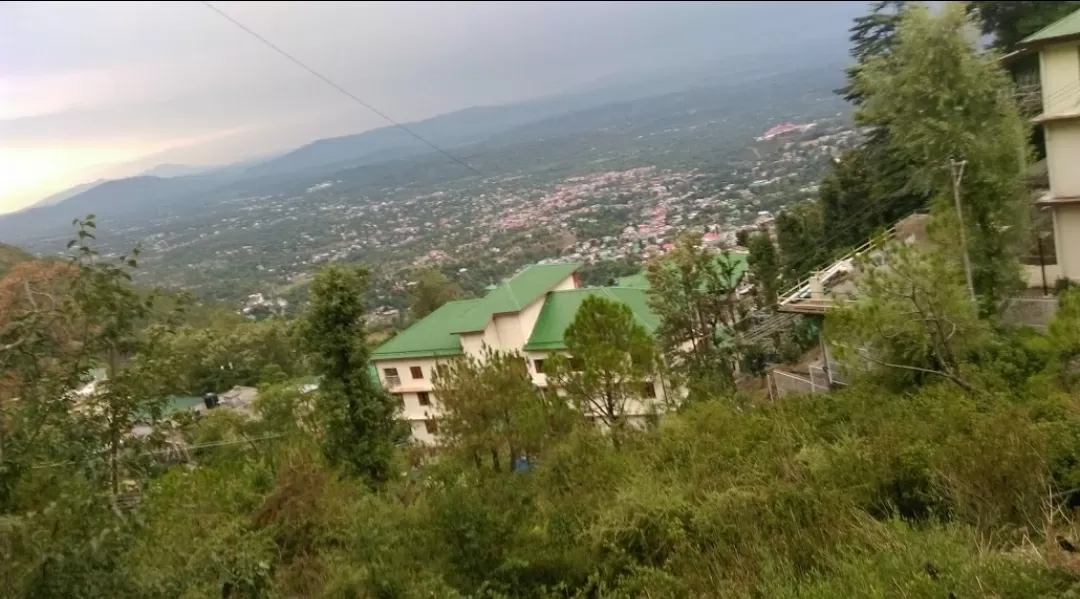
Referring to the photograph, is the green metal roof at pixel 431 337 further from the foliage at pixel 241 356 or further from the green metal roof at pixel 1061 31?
the green metal roof at pixel 1061 31

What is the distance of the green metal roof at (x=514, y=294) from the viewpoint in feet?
55.8

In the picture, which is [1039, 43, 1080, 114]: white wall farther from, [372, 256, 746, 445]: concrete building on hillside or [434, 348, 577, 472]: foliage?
[434, 348, 577, 472]: foliage

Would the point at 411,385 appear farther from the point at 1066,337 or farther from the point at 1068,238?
the point at 1066,337

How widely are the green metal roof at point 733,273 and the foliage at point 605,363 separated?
3667 millimetres

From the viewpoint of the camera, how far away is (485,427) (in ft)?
31.5

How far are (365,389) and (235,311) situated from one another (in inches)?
473

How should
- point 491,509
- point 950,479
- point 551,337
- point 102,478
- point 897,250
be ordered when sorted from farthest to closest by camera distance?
1. point 551,337
2. point 897,250
3. point 491,509
4. point 950,479
5. point 102,478

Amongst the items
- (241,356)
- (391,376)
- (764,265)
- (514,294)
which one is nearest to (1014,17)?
(764,265)

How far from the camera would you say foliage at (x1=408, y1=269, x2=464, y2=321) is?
2170 cm

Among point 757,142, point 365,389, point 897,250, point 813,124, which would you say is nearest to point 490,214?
Answer: point 757,142

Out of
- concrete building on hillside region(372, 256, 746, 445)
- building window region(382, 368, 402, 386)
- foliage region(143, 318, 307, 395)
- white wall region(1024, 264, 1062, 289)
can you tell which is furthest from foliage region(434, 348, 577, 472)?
foliage region(143, 318, 307, 395)

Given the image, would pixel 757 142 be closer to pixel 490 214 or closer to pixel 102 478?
pixel 490 214

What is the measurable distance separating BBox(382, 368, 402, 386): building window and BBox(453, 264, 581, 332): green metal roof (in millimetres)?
2149

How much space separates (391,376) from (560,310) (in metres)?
4.89
